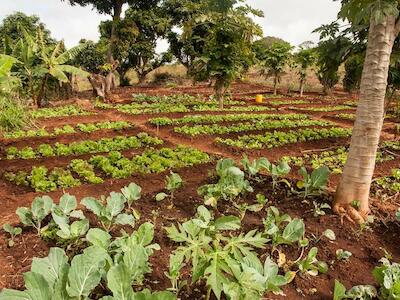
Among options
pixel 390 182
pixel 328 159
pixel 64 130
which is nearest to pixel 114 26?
pixel 64 130

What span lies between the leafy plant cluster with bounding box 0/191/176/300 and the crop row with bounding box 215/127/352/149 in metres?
5.45

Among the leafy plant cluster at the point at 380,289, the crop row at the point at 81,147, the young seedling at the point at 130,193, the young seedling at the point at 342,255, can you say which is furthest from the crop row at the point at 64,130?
the leafy plant cluster at the point at 380,289

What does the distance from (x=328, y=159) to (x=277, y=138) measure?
1.78 meters

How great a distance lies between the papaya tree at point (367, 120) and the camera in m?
3.80

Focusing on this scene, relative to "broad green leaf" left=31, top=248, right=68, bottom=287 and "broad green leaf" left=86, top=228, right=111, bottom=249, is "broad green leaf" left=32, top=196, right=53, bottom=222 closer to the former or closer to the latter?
"broad green leaf" left=86, top=228, right=111, bottom=249

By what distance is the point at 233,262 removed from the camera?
2.47 m

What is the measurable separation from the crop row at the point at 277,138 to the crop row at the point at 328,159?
91cm

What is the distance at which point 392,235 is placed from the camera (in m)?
3.86

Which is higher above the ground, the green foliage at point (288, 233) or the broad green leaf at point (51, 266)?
the broad green leaf at point (51, 266)

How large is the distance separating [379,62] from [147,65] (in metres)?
25.3

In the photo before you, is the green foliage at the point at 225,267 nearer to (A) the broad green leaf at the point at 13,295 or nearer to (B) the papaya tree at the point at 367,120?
(A) the broad green leaf at the point at 13,295

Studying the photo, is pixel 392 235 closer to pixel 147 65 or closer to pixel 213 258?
pixel 213 258

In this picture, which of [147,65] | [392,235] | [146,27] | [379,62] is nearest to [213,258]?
[392,235]

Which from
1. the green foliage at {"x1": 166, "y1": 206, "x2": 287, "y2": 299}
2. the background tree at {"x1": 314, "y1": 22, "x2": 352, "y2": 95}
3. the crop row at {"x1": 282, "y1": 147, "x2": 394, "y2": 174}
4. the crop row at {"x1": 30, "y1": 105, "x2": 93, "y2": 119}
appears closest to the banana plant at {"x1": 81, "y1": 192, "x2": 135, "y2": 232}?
the green foliage at {"x1": 166, "y1": 206, "x2": 287, "y2": 299}
